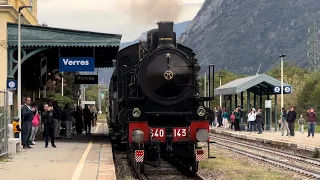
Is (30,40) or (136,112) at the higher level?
(30,40)

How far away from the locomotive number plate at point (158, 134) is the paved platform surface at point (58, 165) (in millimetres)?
1216

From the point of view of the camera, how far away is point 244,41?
191m

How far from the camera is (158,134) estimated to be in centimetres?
1277

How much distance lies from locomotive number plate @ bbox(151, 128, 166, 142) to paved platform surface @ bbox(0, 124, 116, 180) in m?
1.22

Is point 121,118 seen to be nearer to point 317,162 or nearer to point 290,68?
point 317,162

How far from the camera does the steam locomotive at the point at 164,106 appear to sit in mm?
12748

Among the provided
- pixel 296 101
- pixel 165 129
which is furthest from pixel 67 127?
pixel 296 101


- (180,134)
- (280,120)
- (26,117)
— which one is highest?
(26,117)

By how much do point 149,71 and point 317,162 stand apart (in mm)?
7466

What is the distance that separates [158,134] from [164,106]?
2.49 feet

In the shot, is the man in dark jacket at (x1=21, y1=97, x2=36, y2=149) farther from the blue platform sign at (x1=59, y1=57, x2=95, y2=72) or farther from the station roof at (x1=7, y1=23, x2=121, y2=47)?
the blue platform sign at (x1=59, y1=57, x2=95, y2=72)

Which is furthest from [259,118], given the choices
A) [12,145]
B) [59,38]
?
[12,145]

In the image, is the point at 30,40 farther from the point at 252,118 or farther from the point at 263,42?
the point at 263,42

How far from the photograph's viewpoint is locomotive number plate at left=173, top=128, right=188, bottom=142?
42.0 feet
